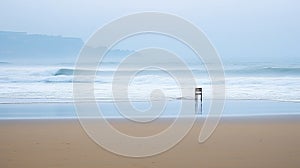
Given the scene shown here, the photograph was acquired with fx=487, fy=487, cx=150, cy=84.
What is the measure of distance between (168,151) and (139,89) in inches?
505

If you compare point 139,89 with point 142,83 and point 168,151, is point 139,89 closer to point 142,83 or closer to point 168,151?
point 142,83

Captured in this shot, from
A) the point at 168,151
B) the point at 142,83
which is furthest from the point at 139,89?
the point at 168,151

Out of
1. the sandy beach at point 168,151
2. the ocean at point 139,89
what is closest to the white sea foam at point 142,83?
the ocean at point 139,89

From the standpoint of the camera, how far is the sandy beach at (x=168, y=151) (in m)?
6.94

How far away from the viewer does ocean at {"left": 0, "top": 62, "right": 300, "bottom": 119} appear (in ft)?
47.4

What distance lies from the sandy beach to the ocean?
214 centimetres

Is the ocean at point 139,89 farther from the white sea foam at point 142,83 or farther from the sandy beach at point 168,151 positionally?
the sandy beach at point 168,151

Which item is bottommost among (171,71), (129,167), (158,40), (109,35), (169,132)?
(129,167)

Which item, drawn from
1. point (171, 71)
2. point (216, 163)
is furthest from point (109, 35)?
point (171, 71)

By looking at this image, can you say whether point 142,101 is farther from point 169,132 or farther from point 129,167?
point 129,167

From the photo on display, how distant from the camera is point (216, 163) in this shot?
6926 millimetres

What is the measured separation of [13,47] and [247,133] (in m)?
25.1

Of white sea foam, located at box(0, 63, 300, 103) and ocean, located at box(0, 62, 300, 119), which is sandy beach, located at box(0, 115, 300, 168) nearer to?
ocean, located at box(0, 62, 300, 119)

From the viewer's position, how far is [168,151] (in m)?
7.86
